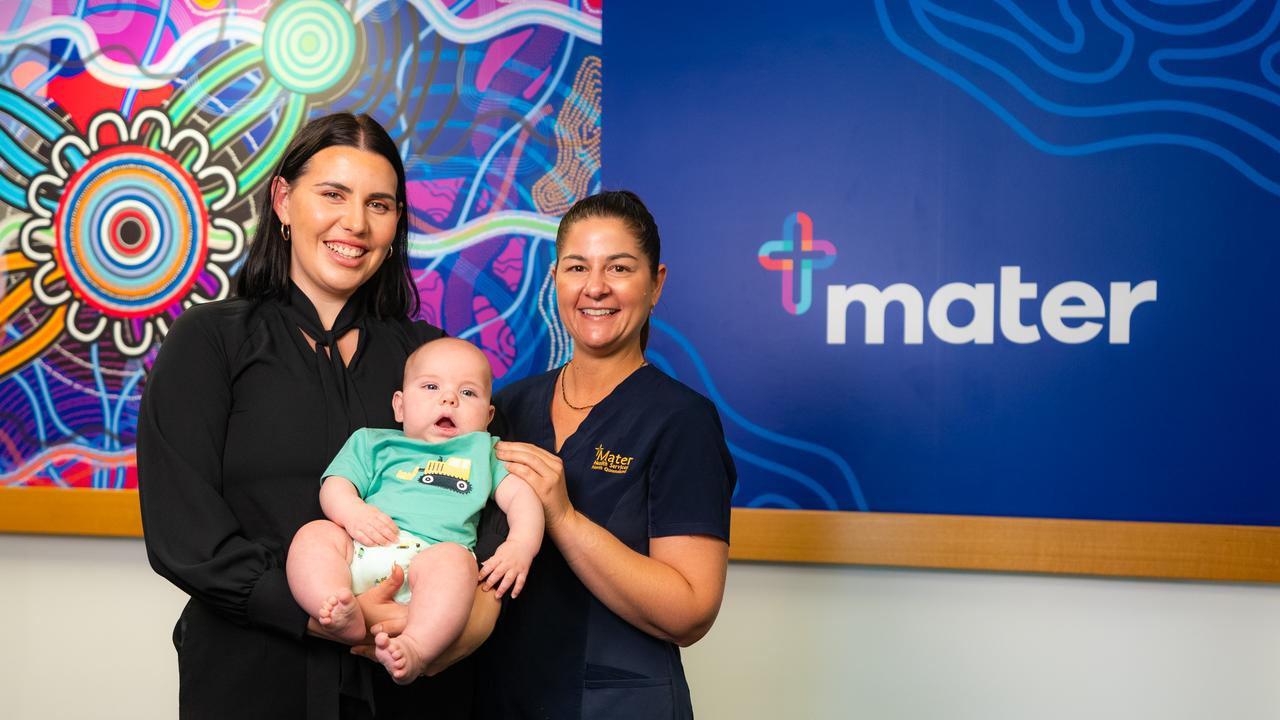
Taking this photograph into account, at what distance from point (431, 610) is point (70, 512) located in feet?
6.96

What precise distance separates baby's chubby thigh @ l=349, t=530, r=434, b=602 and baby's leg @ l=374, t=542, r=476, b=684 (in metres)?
0.01

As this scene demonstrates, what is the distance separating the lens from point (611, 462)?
175 centimetres

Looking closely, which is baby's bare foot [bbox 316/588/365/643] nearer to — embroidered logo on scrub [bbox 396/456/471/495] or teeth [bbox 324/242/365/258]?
embroidered logo on scrub [bbox 396/456/471/495]

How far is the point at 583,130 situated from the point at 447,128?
1.31 feet

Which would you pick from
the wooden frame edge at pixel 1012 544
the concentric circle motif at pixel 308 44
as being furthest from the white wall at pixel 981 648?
the concentric circle motif at pixel 308 44

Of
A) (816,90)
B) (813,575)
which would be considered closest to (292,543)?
(813,575)

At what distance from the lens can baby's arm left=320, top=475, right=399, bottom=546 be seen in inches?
58.7

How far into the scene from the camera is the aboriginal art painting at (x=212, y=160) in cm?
285

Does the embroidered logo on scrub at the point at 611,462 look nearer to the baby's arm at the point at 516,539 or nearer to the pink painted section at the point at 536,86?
the baby's arm at the point at 516,539

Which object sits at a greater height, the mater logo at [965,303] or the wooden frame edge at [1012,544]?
the mater logo at [965,303]

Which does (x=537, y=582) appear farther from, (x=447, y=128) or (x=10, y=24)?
(x=10, y=24)

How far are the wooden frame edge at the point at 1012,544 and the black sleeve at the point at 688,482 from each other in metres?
0.97

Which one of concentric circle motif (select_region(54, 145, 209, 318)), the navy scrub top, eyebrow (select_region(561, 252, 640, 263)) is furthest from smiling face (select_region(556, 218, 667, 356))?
concentric circle motif (select_region(54, 145, 209, 318))

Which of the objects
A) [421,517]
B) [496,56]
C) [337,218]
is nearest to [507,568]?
[421,517]
